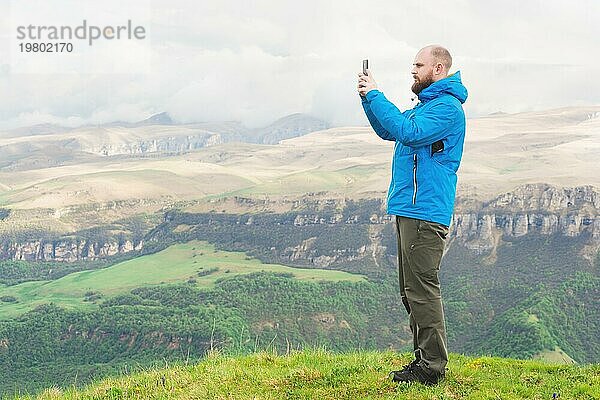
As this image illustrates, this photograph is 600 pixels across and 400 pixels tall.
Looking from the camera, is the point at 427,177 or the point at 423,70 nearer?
the point at 427,177

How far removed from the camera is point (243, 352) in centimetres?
862

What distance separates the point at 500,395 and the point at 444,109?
8.60ft

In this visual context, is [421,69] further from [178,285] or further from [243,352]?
[178,285]

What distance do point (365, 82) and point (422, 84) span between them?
54 centimetres

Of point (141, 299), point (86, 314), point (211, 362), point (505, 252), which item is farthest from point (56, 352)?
point (211, 362)

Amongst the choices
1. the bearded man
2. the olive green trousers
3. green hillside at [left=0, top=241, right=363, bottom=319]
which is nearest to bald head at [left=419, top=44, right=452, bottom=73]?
the bearded man

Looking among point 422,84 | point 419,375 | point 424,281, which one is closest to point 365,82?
point 422,84

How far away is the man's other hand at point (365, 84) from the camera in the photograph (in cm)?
568

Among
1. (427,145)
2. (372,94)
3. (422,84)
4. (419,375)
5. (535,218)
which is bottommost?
(535,218)

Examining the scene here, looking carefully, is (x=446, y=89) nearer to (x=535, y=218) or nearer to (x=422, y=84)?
(x=422, y=84)

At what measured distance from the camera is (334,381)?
6395 mm

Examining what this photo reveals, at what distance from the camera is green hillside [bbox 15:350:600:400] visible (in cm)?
596

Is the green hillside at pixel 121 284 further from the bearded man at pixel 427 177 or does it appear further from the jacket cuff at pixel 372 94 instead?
the jacket cuff at pixel 372 94

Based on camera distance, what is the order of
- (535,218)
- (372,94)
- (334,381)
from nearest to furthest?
(372,94) → (334,381) → (535,218)
